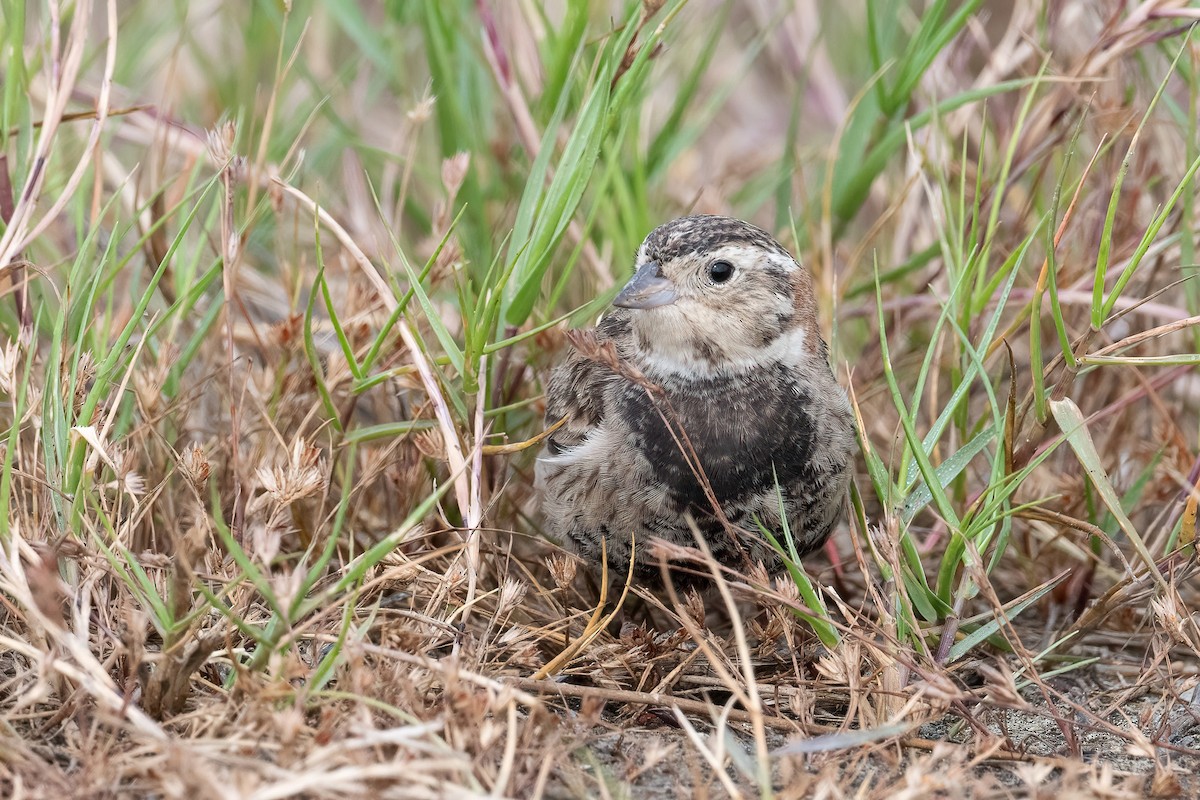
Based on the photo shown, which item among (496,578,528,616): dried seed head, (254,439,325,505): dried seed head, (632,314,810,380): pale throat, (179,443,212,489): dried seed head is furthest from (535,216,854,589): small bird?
(179,443,212,489): dried seed head

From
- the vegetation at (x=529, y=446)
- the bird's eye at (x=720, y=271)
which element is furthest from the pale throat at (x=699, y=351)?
the vegetation at (x=529, y=446)

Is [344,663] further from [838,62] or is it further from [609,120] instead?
[838,62]

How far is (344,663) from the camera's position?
254cm

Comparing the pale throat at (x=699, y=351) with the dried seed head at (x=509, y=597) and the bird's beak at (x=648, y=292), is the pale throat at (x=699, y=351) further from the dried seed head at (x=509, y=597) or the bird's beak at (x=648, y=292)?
the dried seed head at (x=509, y=597)

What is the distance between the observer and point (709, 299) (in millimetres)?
3244

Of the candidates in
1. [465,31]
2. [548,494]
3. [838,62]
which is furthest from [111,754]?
[838,62]

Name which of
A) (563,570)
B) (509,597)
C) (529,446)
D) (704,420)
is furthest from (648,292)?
(509,597)

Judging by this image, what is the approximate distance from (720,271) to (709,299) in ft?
0.24

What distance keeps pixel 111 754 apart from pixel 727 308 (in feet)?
5.61

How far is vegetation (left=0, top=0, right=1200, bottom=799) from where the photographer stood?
240 cm

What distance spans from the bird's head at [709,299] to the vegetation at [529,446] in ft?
0.84

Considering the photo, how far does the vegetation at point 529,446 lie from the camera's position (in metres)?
2.40

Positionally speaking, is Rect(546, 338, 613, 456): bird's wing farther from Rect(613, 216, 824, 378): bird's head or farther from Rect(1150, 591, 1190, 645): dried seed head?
Rect(1150, 591, 1190, 645): dried seed head

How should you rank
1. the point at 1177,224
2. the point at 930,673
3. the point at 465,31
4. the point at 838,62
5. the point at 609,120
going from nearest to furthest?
the point at 930,673
the point at 609,120
the point at 1177,224
the point at 465,31
the point at 838,62
